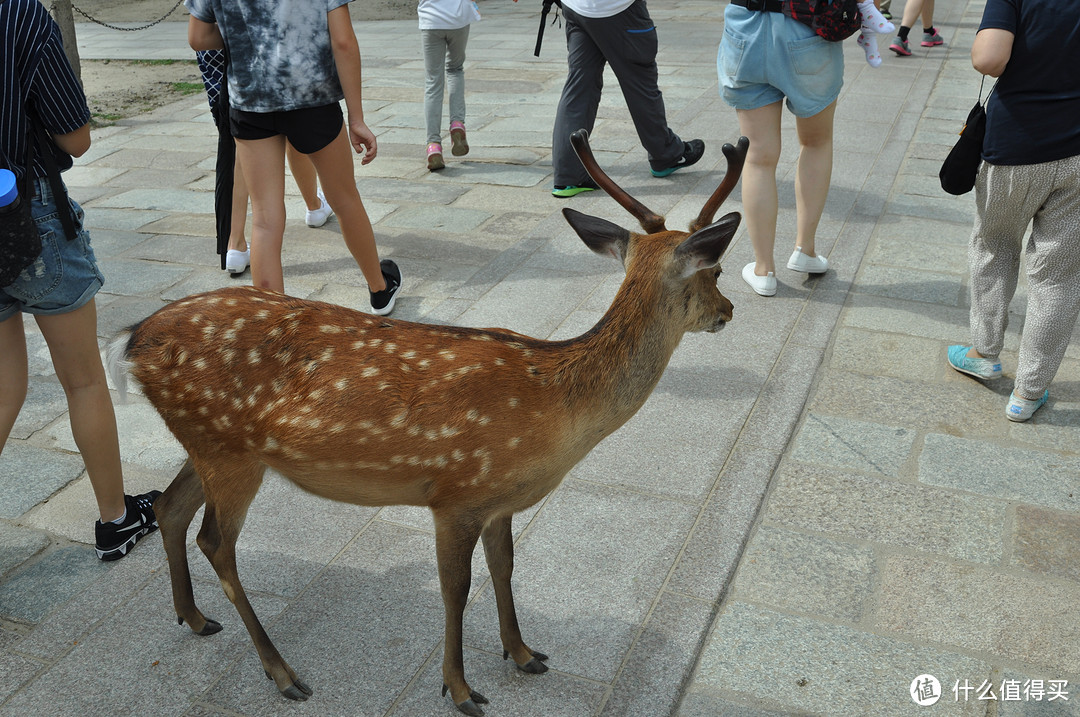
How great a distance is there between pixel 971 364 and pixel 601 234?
2.44m

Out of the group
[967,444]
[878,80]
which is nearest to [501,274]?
[967,444]

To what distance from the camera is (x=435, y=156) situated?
742 centimetres

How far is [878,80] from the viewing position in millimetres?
9547

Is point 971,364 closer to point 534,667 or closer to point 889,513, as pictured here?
point 889,513

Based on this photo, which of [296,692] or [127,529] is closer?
[296,692]

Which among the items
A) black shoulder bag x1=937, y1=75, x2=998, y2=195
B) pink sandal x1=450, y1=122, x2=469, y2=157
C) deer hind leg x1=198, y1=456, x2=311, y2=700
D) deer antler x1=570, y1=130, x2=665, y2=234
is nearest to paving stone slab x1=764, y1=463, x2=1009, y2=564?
deer antler x1=570, y1=130, x2=665, y2=234

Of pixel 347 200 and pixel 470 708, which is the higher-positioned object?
pixel 347 200

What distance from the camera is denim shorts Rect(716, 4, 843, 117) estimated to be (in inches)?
185

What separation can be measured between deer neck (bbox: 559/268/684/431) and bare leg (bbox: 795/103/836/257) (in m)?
2.77

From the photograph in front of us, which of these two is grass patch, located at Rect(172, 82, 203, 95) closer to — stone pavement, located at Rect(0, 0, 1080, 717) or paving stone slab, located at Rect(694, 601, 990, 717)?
stone pavement, located at Rect(0, 0, 1080, 717)

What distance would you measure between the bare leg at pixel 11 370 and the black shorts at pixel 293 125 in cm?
156

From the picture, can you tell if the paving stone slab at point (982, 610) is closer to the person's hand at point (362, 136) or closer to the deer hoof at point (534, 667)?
the deer hoof at point (534, 667)

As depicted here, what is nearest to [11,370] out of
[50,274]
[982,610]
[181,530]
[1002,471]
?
[50,274]

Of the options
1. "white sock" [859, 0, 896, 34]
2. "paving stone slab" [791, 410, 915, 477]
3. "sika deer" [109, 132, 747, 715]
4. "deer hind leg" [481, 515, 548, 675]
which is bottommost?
"paving stone slab" [791, 410, 915, 477]
